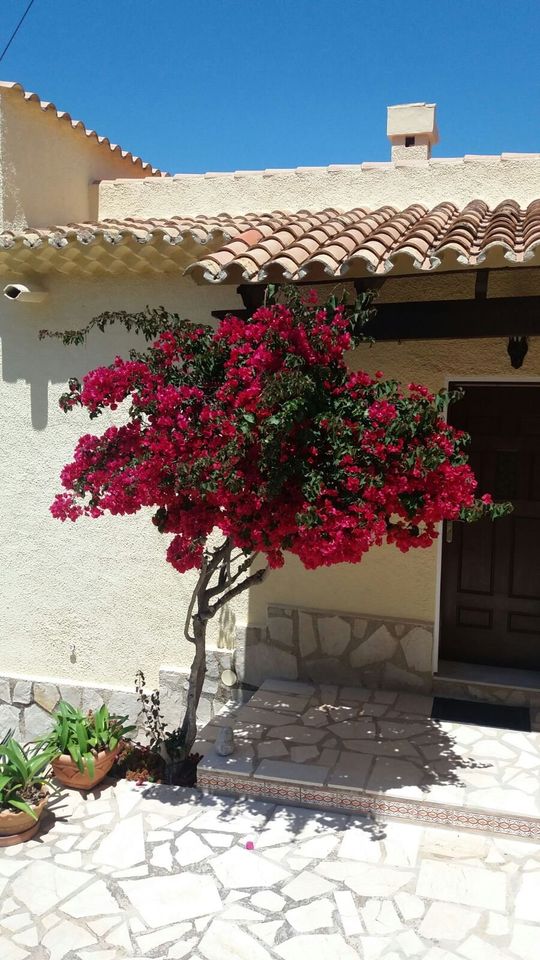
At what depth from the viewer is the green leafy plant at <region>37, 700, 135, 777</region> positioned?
6.09 metres

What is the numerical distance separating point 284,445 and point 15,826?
3.21m

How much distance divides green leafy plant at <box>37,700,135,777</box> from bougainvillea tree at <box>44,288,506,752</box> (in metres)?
1.90

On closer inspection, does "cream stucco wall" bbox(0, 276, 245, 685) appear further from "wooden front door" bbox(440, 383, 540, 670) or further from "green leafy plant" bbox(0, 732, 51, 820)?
"wooden front door" bbox(440, 383, 540, 670)

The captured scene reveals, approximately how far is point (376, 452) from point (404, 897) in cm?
268

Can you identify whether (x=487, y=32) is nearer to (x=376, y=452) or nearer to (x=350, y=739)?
(x=376, y=452)

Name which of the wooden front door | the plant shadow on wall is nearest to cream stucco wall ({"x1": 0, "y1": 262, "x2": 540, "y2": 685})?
the plant shadow on wall

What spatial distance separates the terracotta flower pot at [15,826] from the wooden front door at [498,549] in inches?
161

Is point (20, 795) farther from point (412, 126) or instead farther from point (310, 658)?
point (412, 126)

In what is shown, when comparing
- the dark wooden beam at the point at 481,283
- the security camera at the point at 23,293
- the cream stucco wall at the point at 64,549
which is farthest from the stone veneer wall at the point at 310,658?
the security camera at the point at 23,293

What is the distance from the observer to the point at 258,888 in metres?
4.99

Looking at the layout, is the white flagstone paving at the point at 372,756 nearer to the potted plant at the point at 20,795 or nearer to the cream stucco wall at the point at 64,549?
the potted plant at the point at 20,795

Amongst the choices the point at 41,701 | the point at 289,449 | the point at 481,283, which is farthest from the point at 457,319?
the point at 41,701

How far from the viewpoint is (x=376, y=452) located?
5039 millimetres

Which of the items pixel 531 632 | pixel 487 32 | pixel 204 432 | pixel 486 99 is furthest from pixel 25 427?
pixel 486 99
